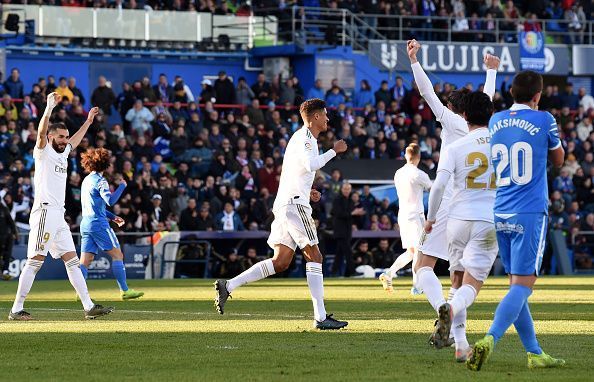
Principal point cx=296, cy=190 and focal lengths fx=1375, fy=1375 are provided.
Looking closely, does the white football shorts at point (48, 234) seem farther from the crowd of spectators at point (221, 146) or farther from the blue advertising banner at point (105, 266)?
the blue advertising banner at point (105, 266)

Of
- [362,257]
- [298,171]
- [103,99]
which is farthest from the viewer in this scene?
[103,99]

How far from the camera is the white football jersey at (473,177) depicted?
37.3 feet


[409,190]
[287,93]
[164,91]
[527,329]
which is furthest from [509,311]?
[287,93]

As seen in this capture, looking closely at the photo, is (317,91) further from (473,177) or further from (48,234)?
(473,177)

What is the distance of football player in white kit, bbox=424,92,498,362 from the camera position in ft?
36.8

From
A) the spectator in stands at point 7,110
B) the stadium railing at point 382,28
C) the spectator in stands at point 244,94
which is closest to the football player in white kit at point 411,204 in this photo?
the spectator in stands at point 7,110

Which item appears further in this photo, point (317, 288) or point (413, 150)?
point (413, 150)

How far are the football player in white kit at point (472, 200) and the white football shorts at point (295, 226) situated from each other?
3224 millimetres

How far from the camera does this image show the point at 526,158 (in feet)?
34.1

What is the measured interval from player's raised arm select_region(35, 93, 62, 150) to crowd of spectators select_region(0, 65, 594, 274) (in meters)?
13.7

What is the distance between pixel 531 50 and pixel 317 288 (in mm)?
31838

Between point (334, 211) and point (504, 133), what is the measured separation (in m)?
20.8

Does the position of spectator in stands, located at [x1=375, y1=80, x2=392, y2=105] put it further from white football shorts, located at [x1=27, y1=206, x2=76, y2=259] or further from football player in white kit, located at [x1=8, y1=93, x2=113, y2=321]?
white football shorts, located at [x1=27, y1=206, x2=76, y2=259]

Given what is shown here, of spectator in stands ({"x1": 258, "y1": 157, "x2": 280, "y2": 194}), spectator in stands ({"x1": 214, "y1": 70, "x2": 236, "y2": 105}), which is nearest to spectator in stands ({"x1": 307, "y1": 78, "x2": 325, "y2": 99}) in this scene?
spectator in stands ({"x1": 214, "y1": 70, "x2": 236, "y2": 105})
